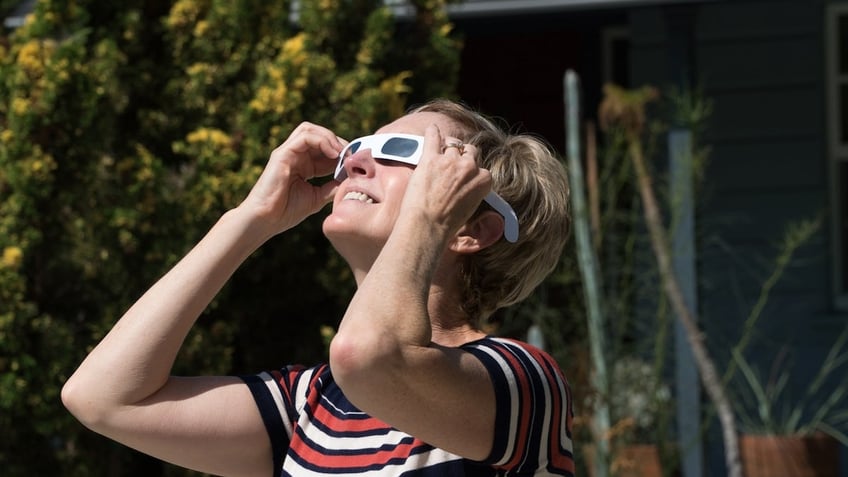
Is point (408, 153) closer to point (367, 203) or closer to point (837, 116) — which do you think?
point (367, 203)

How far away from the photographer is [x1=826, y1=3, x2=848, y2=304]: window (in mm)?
7039

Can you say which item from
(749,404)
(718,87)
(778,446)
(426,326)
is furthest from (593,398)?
(426,326)

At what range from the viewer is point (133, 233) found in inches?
177

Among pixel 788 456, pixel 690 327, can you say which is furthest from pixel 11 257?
pixel 788 456

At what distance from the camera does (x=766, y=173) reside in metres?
7.05

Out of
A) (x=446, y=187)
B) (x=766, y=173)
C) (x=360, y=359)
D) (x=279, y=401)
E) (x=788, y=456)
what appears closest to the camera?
(x=360, y=359)

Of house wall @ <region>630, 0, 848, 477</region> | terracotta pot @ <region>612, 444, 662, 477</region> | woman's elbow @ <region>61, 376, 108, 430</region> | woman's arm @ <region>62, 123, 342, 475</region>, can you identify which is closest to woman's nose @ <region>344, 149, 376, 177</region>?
woman's arm @ <region>62, 123, 342, 475</region>

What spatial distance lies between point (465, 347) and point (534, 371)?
0.11m

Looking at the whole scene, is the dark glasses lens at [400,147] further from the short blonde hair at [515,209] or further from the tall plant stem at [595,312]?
the tall plant stem at [595,312]

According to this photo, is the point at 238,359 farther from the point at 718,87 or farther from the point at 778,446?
the point at 718,87

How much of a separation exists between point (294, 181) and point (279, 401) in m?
0.40

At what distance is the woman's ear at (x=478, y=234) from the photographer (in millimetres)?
1920

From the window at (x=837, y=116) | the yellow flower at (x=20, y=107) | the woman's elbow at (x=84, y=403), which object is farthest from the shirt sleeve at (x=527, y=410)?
the window at (x=837, y=116)

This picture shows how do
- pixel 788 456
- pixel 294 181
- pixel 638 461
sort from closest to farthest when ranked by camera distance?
1. pixel 294 181
2. pixel 638 461
3. pixel 788 456
